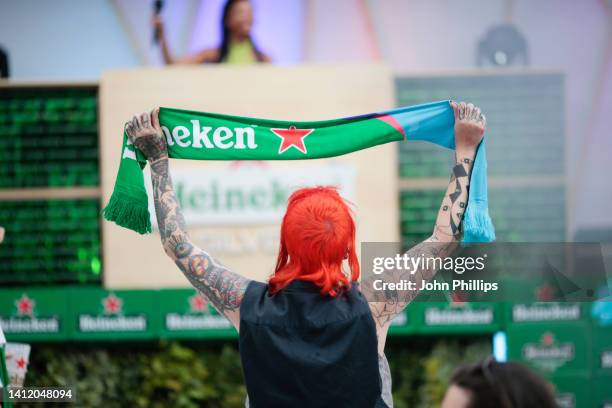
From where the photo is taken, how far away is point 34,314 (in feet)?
20.3

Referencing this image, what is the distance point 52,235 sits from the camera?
6.34 m

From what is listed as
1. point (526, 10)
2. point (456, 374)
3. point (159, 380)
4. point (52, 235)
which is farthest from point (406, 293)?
point (526, 10)

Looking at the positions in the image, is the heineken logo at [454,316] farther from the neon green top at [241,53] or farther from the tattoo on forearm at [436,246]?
the tattoo on forearm at [436,246]

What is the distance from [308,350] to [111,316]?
418 cm

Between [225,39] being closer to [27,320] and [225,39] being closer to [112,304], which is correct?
[112,304]

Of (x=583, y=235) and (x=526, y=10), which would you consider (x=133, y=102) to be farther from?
(x=583, y=235)

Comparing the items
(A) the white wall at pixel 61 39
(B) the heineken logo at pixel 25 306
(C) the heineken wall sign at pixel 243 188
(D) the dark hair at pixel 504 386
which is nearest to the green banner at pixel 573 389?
(C) the heineken wall sign at pixel 243 188

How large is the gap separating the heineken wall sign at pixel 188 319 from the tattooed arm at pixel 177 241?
351 centimetres

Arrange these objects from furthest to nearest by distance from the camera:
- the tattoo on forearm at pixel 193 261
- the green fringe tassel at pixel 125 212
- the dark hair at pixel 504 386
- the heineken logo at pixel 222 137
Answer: the heineken logo at pixel 222 137 → the green fringe tassel at pixel 125 212 → the tattoo on forearm at pixel 193 261 → the dark hair at pixel 504 386

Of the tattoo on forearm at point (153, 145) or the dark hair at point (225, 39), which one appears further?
the dark hair at point (225, 39)

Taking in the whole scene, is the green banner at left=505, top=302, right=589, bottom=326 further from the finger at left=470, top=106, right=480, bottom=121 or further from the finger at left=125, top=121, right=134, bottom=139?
the finger at left=125, top=121, right=134, bottom=139

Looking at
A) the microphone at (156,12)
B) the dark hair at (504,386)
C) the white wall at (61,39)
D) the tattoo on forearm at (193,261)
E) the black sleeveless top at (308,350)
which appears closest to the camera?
the dark hair at (504,386)

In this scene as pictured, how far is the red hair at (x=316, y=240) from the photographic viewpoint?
7.67 feet

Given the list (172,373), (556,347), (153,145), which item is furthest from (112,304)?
(153,145)
